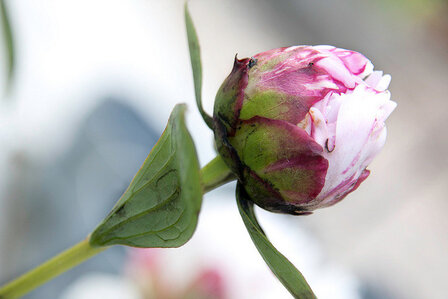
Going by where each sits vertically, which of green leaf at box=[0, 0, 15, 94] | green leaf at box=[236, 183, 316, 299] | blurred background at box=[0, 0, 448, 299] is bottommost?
blurred background at box=[0, 0, 448, 299]

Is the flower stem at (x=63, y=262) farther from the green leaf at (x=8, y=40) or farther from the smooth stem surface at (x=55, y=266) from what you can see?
the green leaf at (x=8, y=40)

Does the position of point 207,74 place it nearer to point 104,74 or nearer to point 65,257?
point 104,74

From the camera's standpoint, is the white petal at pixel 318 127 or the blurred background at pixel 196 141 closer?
the white petal at pixel 318 127

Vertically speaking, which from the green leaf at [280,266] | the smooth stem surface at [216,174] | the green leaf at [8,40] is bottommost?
the green leaf at [280,266]

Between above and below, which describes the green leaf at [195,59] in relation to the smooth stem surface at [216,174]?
above

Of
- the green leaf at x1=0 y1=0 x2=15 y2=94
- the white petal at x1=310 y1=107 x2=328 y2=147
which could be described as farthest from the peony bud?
the green leaf at x1=0 y1=0 x2=15 y2=94

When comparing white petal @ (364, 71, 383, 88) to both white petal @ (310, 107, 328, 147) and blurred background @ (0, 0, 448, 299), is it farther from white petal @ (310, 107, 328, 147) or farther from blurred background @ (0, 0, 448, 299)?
blurred background @ (0, 0, 448, 299)

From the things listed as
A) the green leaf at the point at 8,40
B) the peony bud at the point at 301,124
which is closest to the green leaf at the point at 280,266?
the peony bud at the point at 301,124
